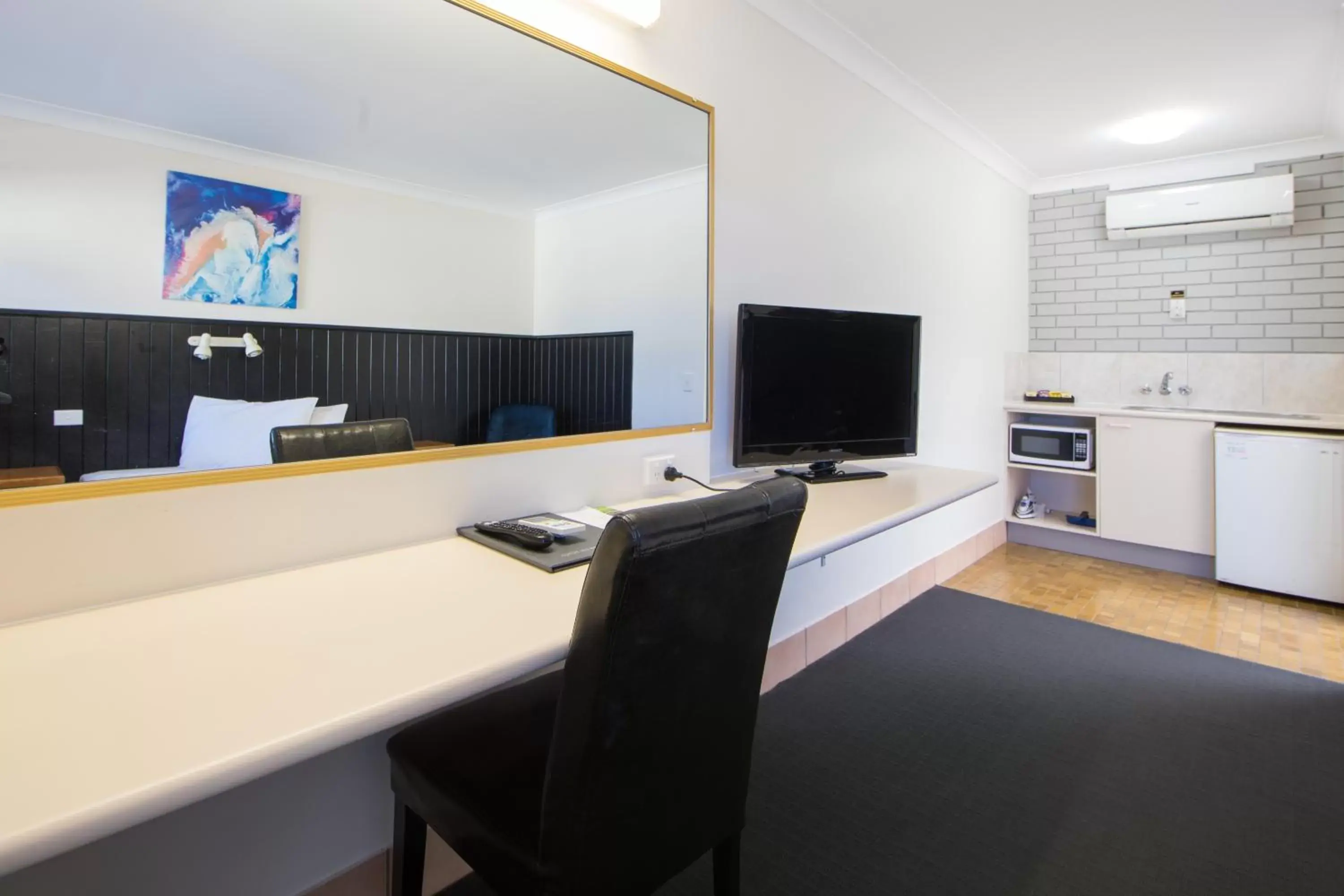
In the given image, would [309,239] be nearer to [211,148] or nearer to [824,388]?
[211,148]

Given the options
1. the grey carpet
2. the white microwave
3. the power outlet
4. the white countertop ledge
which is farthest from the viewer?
the white microwave

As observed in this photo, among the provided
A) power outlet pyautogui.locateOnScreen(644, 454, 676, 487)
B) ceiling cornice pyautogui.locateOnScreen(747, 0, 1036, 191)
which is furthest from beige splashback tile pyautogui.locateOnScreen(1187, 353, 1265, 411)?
power outlet pyautogui.locateOnScreen(644, 454, 676, 487)

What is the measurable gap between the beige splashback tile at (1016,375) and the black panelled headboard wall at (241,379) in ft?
11.2

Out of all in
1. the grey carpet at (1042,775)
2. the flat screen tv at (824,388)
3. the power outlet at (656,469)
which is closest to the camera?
the grey carpet at (1042,775)

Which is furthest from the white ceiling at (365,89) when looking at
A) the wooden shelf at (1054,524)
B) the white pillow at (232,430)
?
the wooden shelf at (1054,524)

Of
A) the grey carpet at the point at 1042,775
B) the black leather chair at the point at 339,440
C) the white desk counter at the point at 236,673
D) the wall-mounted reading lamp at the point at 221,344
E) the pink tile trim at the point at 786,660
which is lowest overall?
the grey carpet at the point at 1042,775

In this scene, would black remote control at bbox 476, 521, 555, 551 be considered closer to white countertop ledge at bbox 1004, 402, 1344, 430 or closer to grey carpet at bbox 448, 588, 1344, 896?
grey carpet at bbox 448, 588, 1344, 896

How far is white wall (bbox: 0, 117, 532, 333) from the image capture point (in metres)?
1.00

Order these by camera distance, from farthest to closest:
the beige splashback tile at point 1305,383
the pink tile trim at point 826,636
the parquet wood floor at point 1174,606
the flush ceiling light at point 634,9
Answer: the beige splashback tile at point 1305,383 < the parquet wood floor at point 1174,606 < the pink tile trim at point 826,636 < the flush ceiling light at point 634,9

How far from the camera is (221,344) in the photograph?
3.89 feet

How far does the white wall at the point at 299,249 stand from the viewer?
100 cm

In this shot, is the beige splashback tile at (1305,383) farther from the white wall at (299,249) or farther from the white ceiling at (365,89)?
the white wall at (299,249)

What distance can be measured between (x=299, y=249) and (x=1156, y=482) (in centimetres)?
424

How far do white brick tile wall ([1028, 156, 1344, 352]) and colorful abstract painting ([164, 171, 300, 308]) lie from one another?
15.1 ft
